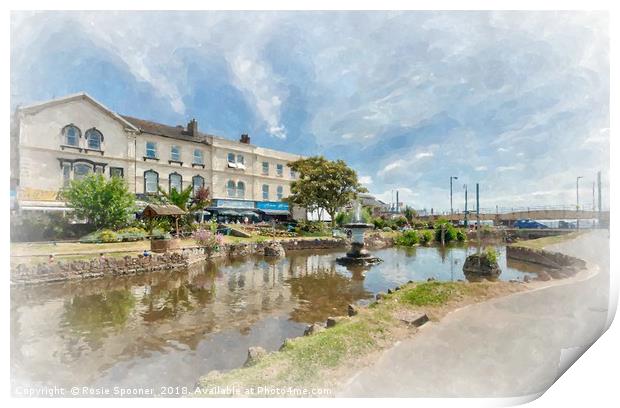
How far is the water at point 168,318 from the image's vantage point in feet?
11.5

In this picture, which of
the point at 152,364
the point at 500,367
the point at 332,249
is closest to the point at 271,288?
the point at 152,364

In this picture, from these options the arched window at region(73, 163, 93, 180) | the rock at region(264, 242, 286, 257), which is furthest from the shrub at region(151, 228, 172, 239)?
the rock at region(264, 242, 286, 257)

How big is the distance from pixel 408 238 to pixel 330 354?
15355mm

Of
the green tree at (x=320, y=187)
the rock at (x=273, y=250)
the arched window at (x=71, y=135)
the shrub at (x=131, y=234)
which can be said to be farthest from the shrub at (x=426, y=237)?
the arched window at (x=71, y=135)

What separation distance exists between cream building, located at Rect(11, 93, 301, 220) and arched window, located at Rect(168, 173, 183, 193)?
0.04 meters

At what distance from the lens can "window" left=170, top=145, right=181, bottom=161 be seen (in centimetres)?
1132

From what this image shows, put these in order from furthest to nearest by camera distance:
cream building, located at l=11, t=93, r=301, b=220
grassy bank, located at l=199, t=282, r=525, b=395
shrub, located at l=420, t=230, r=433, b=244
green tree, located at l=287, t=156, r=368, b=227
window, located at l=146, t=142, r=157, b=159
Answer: green tree, located at l=287, t=156, r=368, b=227, shrub, located at l=420, t=230, r=433, b=244, window, located at l=146, t=142, r=157, b=159, cream building, located at l=11, t=93, r=301, b=220, grassy bank, located at l=199, t=282, r=525, b=395

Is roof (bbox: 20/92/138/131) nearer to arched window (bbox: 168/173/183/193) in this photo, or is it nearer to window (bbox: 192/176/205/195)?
arched window (bbox: 168/173/183/193)

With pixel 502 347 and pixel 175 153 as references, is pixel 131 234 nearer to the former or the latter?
pixel 175 153

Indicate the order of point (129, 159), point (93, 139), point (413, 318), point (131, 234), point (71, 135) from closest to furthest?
point (413, 318) → point (71, 135) → point (93, 139) → point (129, 159) → point (131, 234)

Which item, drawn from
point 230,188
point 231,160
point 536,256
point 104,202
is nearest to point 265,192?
point 230,188

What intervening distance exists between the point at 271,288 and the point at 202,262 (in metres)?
5.02

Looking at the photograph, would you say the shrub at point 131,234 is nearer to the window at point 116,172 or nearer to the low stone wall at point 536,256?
the window at point 116,172

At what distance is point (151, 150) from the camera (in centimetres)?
1008
